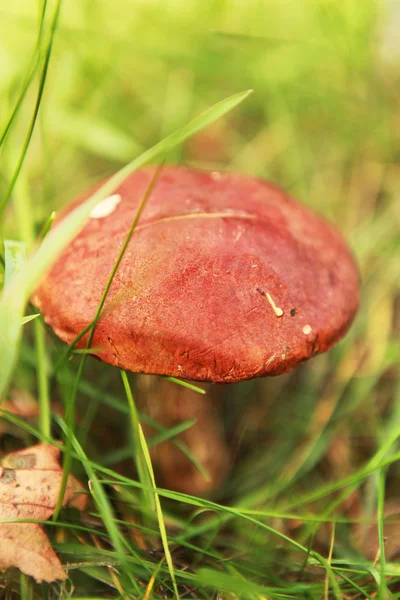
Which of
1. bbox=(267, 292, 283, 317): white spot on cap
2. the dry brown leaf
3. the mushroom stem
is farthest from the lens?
the mushroom stem

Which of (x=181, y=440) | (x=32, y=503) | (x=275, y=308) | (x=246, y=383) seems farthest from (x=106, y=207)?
(x=246, y=383)

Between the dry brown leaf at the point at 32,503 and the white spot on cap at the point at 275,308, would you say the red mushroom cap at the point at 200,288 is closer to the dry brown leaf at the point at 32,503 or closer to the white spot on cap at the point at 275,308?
the white spot on cap at the point at 275,308

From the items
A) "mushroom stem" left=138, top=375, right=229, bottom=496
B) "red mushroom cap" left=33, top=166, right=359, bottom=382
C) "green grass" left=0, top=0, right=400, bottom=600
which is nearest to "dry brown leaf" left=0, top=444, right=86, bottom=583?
"green grass" left=0, top=0, right=400, bottom=600

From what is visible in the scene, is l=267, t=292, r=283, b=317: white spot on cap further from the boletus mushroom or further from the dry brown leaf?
the dry brown leaf

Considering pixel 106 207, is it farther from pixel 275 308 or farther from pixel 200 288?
pixel 275 308

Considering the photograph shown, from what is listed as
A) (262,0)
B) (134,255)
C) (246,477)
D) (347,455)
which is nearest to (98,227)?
(134,255)

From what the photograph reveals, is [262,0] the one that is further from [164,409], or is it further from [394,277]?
[164,409]

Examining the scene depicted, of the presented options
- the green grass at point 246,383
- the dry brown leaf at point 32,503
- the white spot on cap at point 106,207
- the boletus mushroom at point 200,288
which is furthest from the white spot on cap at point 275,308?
the dry brown leaf at point 32,503
